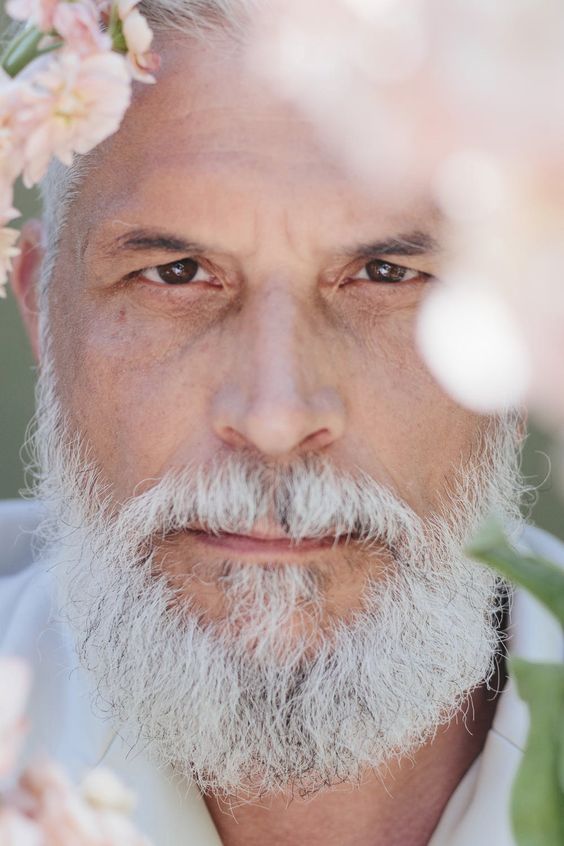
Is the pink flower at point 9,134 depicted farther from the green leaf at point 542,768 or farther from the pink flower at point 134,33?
the green leaf at point 542,768

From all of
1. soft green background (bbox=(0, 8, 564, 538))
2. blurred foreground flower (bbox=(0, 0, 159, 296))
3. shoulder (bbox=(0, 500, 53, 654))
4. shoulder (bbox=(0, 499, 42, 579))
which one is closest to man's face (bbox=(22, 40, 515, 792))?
shoulder (bbox=(0, 500, 53, 654))

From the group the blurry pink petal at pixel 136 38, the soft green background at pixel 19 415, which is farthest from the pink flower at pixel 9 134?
the soft green background at pixel 19 415

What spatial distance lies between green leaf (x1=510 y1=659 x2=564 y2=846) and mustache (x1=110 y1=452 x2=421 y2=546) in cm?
57

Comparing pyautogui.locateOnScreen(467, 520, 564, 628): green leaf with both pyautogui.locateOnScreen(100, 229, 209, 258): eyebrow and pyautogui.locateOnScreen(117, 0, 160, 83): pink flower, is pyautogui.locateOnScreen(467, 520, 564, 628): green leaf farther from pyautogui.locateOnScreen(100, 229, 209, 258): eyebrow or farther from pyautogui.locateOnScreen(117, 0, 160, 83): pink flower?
pyautogui.locateOnScreen(100, 229, 209, 258): eyebrow

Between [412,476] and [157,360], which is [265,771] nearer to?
[412,476]

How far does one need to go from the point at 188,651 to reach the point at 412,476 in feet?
0.99

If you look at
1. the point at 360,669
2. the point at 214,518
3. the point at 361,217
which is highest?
the point at 361,217

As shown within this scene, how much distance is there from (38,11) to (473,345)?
613 mm

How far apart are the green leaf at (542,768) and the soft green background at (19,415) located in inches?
65.7

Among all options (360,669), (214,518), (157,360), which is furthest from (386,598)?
(157,360)

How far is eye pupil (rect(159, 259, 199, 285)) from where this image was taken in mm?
1229

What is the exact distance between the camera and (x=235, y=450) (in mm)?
→ 1102

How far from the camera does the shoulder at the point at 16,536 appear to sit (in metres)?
1.76

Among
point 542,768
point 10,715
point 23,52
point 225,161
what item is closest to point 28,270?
point 225,161
